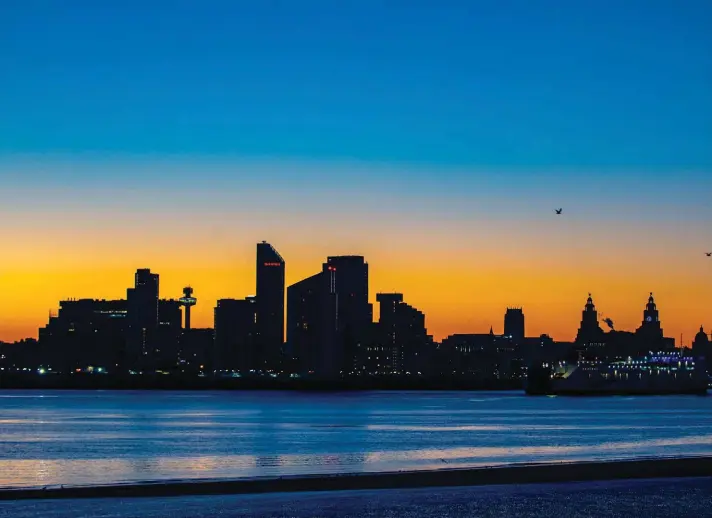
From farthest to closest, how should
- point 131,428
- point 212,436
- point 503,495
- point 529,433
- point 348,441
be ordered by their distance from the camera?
point 131,428 < point 529,433 < point 212,436 < point 348,441 < point 503,495

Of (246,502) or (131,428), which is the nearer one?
(246,502)

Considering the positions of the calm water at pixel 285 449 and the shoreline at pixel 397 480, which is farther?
the calm water at pixel 285 449

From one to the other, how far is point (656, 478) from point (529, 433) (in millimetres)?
49086

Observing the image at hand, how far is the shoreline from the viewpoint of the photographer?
981 inches

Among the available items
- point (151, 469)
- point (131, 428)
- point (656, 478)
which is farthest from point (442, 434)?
point (656, 478)

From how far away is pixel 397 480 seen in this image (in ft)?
90.6

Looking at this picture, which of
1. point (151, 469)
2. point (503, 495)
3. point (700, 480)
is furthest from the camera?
point (151, 469)

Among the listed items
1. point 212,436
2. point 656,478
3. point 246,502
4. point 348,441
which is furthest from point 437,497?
point 212,436

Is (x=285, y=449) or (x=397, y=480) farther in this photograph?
(x=285, y=449)

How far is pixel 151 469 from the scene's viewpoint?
42.9m

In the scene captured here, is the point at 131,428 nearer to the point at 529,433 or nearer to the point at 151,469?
the point at 529,433

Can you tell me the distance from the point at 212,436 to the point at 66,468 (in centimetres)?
2968

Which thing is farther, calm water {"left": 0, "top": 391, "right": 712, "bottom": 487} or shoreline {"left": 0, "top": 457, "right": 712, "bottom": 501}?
calm water {"left": 0, "top": 391, "right": 712, "bottom": 487}

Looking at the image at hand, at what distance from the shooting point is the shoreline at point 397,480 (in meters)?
24.9
